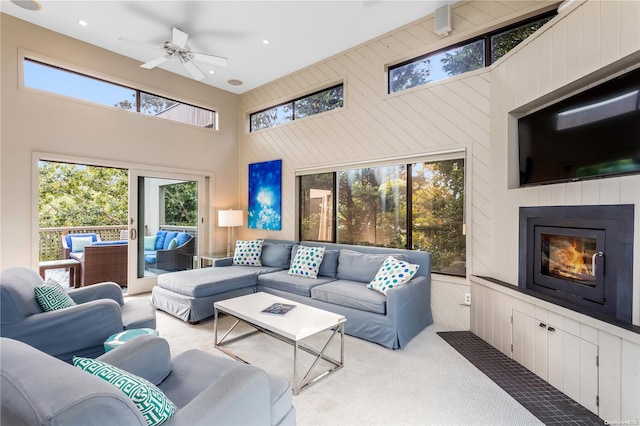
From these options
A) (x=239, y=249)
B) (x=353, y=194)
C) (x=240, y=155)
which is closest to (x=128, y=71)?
(x=240, y=155)

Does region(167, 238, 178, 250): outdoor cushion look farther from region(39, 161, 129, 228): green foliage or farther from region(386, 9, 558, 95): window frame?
region(386, 9, 558, 95): window frame

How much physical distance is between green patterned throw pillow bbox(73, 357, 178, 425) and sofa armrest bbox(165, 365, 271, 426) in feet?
0.13

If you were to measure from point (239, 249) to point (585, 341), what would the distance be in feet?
13.9

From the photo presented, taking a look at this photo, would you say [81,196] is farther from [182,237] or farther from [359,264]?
[359,264]

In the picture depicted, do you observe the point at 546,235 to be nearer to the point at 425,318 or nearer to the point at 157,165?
the point at 425,318

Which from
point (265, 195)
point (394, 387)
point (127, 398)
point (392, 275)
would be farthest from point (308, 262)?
point (127, 398)

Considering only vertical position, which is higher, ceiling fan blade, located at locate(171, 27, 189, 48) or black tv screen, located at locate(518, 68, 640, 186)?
ceiling fan blade, located at locate(171, 27, 189, 48)

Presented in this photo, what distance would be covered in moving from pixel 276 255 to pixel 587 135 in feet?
12.6

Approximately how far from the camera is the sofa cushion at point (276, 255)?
182 inches

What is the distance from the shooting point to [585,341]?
1.99 metres

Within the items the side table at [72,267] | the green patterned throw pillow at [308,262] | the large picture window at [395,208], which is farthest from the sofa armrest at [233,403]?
the side table at [72,267]

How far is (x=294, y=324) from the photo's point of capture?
2.41m

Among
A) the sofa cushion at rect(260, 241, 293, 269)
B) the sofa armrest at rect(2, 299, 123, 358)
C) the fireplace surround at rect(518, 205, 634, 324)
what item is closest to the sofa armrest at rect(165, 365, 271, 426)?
the sofa armrest at rect(2, 299, 123, 358)

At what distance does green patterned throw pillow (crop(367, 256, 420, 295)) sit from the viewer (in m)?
3.13
